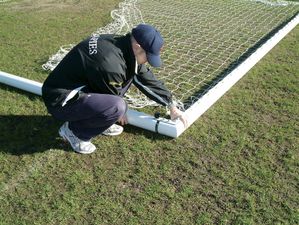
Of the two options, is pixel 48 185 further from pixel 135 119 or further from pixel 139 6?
pixel 139 6

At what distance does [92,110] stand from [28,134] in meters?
1.00

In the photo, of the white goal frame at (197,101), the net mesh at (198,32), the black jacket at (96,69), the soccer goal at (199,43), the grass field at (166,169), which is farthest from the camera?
the net mesh at (198,32)

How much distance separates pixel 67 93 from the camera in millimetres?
3848

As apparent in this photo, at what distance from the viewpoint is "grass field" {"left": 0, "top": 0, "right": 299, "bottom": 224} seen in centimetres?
352

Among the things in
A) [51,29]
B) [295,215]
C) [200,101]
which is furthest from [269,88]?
[51,29]

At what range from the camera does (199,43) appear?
6.95m

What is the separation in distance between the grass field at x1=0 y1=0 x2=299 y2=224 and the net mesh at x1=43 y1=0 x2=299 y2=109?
61 centimetres

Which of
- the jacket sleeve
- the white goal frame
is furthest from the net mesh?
the jacket sleeve

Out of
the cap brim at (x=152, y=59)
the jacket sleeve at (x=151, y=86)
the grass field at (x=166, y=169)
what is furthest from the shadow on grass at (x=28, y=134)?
the cap brim at (x=152, y=59)

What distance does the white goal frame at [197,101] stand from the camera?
14.5 feet

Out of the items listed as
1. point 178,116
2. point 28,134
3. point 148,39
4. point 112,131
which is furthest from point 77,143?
point 148,39

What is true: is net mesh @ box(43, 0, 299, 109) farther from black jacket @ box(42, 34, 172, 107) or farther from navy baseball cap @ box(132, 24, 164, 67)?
navy baseball cap @ box(132, 24, 164, 67)

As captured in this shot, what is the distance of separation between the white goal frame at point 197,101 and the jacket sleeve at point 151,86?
0.99 feet

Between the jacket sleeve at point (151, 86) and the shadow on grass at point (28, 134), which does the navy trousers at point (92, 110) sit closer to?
the jacket sleeve at point (151, 86)
